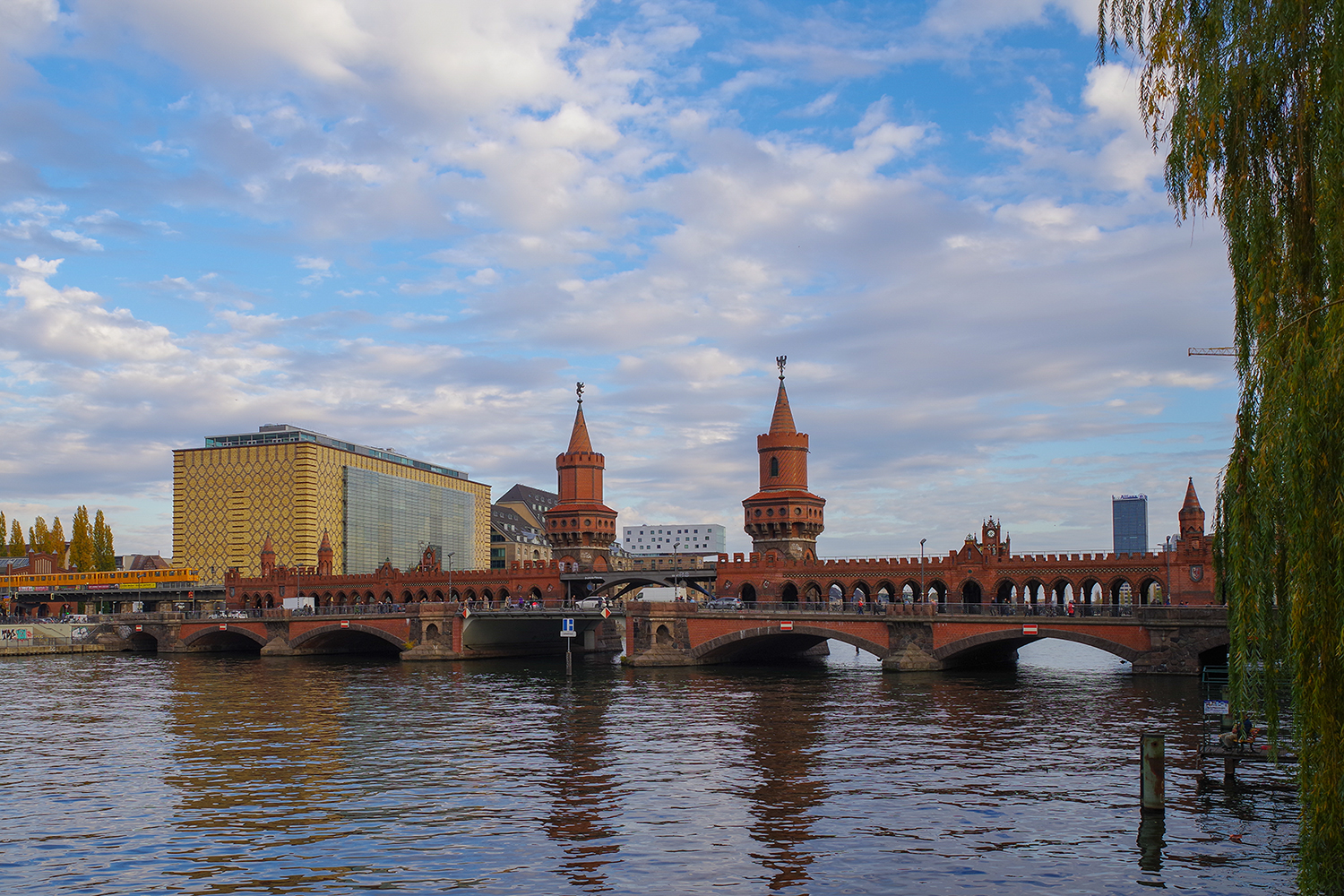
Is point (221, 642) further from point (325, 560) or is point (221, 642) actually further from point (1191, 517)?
point (1191, 517)

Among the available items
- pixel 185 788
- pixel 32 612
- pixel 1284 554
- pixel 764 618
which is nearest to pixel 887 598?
pixel 764 618

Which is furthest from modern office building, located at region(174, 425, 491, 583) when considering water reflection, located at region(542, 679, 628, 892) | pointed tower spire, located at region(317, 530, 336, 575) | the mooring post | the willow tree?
the willow tree

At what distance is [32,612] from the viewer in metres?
176

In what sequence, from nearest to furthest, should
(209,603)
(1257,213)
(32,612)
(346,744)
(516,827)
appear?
(1257,213) → (516,827) → (346,744) → (209,603) → (32,612)

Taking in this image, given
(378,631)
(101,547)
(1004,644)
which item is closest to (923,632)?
(1004,644)

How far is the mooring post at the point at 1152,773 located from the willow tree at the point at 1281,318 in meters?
10.1

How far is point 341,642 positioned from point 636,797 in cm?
8555

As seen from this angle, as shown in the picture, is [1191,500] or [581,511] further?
[581,511]

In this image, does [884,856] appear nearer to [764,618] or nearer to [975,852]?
[975,852]

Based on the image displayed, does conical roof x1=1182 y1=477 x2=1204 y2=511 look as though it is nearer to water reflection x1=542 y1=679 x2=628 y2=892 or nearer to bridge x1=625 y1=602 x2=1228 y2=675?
bridge x1=625 y1=602 x2=1228 y2=675

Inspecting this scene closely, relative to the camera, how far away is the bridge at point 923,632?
64.5 m

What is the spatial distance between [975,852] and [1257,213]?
16685 millimetres

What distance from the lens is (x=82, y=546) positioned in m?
188

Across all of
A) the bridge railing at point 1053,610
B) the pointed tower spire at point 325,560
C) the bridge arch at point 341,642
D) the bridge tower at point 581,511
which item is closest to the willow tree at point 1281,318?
the bridge railing at point 1053,610
